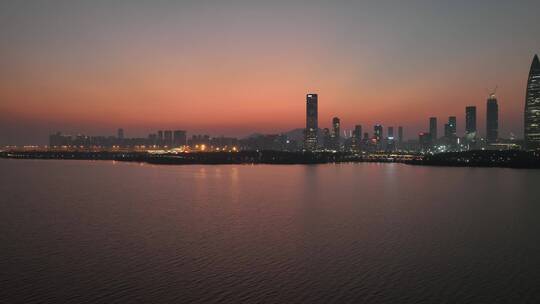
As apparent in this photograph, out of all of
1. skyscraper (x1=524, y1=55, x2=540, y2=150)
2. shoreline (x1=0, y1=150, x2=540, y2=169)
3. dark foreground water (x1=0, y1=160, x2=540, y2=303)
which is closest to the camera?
dark foreground water (x1=0, y1=160, x2=540, y2=303)

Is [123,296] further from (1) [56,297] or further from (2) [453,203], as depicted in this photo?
(2) [453,203]

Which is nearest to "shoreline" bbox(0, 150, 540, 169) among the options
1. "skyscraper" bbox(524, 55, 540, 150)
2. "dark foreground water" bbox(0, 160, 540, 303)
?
"skyscraper" bbox(524, 55, 540, 150)

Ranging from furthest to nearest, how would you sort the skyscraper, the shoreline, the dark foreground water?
the skyscraper, the shoreline, the dark foreground water

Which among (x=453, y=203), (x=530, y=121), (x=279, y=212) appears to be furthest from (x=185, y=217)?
(x=530, y=121)

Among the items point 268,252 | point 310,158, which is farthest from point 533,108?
point 268,252

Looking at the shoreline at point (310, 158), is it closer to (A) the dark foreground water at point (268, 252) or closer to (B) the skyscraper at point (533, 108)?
(B) the skyscraper at point (533, 108)

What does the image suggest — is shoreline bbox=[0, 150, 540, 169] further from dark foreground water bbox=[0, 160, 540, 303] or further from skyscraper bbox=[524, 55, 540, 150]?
dark foreground water bbox=[0, 160, 540, 303]

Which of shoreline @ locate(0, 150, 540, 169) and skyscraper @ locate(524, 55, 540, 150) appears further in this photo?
skyscraper @ locate(524, 55, 540, 150)

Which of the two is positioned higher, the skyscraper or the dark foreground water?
the skyscraper
